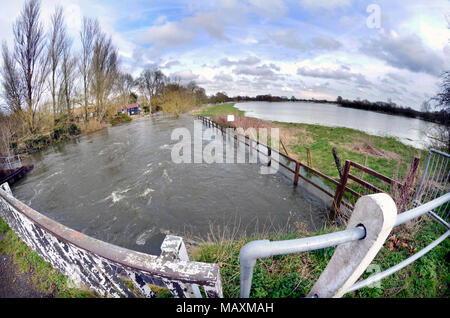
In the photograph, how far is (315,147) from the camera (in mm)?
15086

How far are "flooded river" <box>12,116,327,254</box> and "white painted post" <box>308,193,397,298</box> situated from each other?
4.72m

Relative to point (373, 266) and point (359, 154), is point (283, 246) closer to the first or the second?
point (373, 266)

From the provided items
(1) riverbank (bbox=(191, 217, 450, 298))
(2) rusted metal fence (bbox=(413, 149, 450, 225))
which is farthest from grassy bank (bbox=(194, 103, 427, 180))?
(1) riverbank (bbox=(191, 217, 450, 298))

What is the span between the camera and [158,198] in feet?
25.6

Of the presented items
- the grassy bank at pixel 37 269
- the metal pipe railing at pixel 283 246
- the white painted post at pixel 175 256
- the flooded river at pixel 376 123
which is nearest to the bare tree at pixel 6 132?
the grassy bank at pixel 37 269

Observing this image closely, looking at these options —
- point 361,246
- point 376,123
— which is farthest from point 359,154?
point 376,123

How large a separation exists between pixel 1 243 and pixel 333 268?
21.4 ft

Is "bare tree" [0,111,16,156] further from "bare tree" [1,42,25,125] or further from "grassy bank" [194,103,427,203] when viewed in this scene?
"grassy bank" [194,103,427,203]

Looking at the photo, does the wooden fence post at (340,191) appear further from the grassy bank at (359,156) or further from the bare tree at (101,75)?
the bare tree at (101,75)

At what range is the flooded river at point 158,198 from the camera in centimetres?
606

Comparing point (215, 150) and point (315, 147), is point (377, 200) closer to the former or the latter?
point (215, 150)

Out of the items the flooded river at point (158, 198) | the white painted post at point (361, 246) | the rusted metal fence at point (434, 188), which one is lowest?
the flooded river at point (158, 198)

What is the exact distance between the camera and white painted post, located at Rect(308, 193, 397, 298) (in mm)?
997

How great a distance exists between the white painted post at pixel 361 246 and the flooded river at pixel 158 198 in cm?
472
